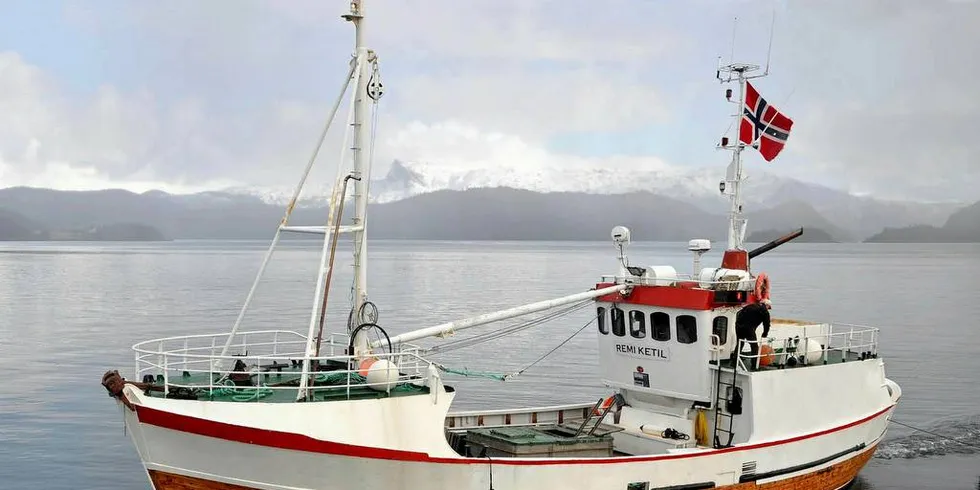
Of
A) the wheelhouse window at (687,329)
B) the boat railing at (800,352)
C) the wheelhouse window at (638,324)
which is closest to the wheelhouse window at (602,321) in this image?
the wheelhouse window at (638,324)

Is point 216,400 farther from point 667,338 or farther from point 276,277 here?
point 276,277

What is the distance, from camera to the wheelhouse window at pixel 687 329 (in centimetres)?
1852

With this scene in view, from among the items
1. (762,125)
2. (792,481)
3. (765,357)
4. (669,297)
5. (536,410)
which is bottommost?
(792,481)

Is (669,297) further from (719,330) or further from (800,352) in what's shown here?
(800,352)

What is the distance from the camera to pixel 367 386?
15.6 meters

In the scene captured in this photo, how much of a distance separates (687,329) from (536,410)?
3.92m

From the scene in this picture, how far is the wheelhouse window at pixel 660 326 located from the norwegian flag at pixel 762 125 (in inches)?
165

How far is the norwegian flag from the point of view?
2012 centimetres

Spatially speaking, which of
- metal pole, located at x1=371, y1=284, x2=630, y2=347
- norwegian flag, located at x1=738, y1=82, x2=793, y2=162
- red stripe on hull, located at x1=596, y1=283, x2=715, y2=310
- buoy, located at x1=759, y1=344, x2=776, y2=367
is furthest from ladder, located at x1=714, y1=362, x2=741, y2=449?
norwegian flag, located at x1=738, y1=82, x2=793, y2=162

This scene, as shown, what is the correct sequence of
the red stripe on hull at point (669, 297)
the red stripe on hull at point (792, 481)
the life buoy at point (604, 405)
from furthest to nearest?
the life buoy at point (604, 405) → the red stripe on hull at point (669, 297) → the red stripe on hull at point (792, 481)

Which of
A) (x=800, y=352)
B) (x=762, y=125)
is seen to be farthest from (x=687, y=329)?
(x=762, y=125)

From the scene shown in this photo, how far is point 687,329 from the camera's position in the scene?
61.2 ft

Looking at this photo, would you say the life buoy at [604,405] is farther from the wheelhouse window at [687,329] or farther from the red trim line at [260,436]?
the red trim line at [260,436]

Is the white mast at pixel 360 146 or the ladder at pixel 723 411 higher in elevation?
the white mast at pixel 360 146
